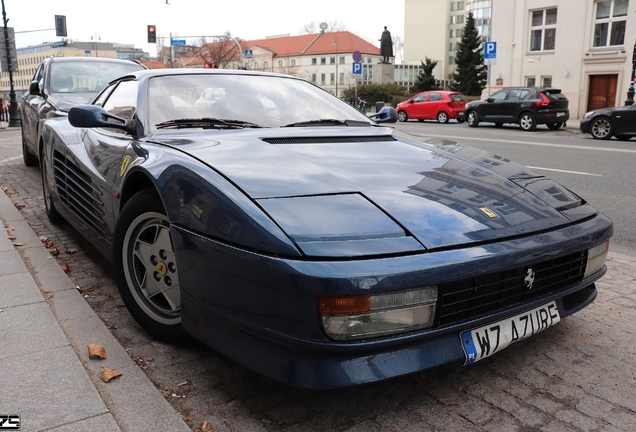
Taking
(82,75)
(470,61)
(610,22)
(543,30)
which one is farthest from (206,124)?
(470,61)

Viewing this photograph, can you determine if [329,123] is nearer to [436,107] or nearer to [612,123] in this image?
[612,123]

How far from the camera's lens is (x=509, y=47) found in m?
31.9

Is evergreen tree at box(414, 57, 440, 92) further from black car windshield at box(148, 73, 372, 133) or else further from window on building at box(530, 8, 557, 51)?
black car windshield at box(148, 73, 372, 133)

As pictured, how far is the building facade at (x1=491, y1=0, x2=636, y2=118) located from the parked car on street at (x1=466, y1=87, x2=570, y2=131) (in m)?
9.33

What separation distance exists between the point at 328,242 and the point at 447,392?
922 millimetres

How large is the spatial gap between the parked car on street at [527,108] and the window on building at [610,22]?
1026cm

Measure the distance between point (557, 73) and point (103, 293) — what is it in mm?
31159

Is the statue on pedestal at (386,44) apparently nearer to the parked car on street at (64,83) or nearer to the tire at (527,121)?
the tire at (527,121)

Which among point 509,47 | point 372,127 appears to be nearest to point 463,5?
point 509,47

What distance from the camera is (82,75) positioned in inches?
314

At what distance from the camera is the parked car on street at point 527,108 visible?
20.1 meters

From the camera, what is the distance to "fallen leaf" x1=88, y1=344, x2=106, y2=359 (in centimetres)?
263

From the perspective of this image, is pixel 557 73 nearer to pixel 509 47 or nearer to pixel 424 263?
pixel 509 47

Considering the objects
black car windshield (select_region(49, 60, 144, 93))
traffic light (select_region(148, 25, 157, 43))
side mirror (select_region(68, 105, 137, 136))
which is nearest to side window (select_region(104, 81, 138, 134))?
side mirror (select_region(68, 105, 137, 136))
